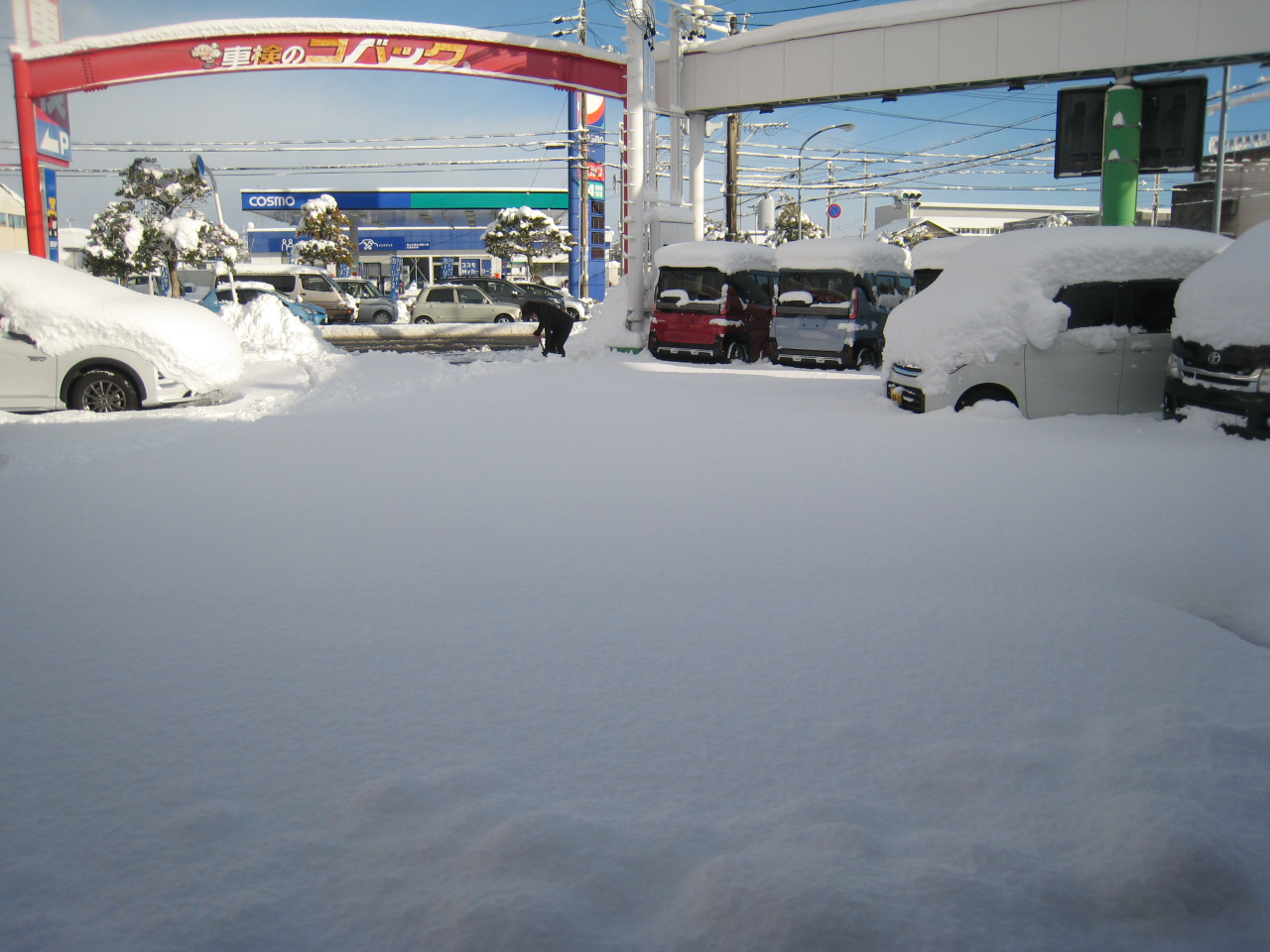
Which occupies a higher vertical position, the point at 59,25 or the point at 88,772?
the point at 59,25

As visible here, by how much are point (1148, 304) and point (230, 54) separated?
56.5ft

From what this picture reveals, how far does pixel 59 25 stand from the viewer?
18.3 meters

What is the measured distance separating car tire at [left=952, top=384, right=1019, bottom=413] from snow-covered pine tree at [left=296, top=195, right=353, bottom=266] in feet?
151

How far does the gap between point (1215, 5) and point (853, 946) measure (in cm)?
1769

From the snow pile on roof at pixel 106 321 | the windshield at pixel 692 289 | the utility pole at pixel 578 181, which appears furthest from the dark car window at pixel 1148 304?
the utility pole at pixel 578 181

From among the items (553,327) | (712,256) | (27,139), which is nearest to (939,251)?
(712,256)

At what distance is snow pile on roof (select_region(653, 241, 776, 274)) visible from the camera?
16797 mm

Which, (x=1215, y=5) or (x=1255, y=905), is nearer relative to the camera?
Answer: (x=1255, y=905)

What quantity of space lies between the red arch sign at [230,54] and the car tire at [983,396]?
13165 mm

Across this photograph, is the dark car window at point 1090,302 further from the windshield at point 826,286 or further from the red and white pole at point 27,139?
the red and white pole at point 27,139

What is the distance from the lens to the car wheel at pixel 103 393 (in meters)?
9.43

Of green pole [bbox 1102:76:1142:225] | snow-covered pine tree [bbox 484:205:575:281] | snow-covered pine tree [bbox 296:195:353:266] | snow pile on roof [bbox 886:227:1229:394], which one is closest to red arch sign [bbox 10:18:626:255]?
green pole [bbox 1102:76:1142:225]

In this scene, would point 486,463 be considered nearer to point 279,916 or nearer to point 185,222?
point 279,916

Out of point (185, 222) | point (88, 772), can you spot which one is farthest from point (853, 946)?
point (185, 222)
